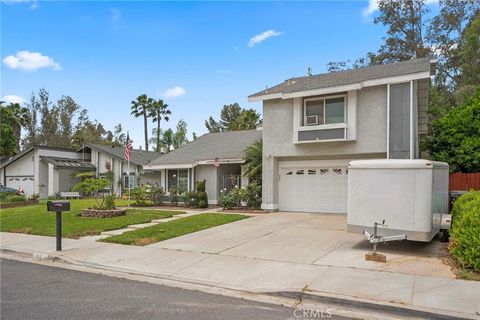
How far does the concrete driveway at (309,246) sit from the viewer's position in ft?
24.8

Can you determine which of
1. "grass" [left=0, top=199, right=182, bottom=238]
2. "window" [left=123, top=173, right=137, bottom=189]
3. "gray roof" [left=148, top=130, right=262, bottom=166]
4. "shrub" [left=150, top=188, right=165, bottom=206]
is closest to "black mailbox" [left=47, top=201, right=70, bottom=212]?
"grass" [left=0, top=199, right=182, bottom=238]

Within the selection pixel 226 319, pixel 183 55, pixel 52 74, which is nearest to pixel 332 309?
pixel 226 319

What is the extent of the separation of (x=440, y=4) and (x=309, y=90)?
22298 mm

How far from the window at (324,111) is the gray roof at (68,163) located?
2398 cm

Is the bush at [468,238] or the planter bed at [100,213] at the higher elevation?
the bush at [468,238]

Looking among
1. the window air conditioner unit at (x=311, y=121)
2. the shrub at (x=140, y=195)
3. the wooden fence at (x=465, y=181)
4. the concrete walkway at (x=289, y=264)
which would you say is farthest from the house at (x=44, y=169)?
the wooden fence at (x=465, y=181)

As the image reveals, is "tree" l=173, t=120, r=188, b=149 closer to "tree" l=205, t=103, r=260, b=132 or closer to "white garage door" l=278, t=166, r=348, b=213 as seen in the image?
"tree" l=205, t=103, r=260, b=132

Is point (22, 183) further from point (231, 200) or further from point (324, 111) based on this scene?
point (324, 111)

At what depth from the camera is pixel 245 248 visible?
9.39 metres

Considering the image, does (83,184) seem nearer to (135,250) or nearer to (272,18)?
(135,250)

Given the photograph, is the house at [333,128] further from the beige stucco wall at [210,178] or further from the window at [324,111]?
the beige stucco wall at [210,178]

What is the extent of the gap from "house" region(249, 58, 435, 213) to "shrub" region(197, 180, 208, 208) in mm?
3639

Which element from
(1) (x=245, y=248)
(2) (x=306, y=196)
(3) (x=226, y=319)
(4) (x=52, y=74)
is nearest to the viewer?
(3) (x=226, y=319)

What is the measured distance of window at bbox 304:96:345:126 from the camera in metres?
15.8
